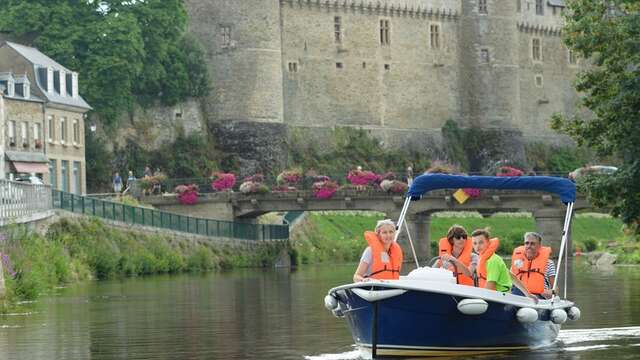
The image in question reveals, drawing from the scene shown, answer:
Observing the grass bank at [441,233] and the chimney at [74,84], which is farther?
the grass bank at [441,233]

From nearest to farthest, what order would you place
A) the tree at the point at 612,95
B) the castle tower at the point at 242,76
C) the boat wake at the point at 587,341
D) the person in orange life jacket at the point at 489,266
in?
the person in orange life jacket at the point at 489,266
the boat wake at the point at 587,341
the tree at the point at 612,95
the castle tower at the point at 242,76

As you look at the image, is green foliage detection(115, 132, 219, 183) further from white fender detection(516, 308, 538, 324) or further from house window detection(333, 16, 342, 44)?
white fender detection(516, 308, 538, 324)

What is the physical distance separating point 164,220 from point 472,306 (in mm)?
36056

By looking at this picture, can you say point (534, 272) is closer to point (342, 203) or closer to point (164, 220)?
point (164, 220)

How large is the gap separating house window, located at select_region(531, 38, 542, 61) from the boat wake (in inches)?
2991

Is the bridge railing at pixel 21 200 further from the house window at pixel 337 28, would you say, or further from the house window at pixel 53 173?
the house window at pixel 337 28

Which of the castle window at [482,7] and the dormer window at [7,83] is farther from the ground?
the castle window at [482,7]

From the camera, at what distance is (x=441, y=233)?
3159 inches

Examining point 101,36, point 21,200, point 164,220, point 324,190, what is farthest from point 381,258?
point 101,36

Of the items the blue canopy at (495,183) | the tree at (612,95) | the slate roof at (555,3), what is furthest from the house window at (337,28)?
the blue canopy at (495,183)

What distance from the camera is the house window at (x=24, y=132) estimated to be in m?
64.4

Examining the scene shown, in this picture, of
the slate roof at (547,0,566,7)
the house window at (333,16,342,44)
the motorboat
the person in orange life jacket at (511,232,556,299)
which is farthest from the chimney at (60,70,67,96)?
the slate roof at (547,0,566,7)

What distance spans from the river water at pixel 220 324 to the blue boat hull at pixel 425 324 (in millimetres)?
493

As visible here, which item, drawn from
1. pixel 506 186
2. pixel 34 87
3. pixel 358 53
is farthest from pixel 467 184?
pixel 358 53
